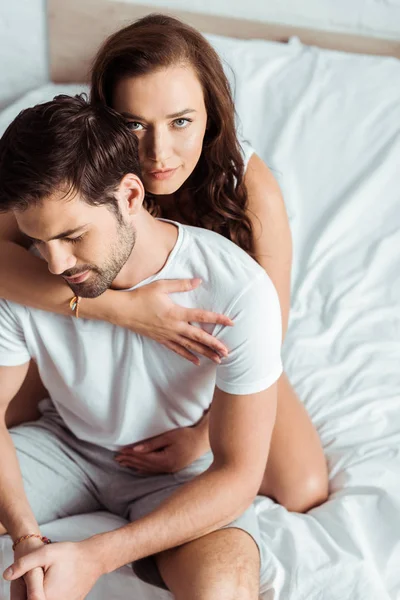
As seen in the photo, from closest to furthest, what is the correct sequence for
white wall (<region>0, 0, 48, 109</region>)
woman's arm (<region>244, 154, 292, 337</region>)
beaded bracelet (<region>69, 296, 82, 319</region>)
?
beaded bracelet (<region>69, 296, 82, 319</region>) → woman's arm (<region>244, 154, 292, 337</region>) → white wall (<region>0, 0, 48, 109</region>)

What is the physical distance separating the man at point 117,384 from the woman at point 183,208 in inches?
1.5

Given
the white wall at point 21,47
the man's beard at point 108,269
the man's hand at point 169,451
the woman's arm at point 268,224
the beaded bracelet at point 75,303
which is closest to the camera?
the man's beard at point 108,269

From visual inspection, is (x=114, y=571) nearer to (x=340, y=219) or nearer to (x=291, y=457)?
(x=291, y=457)

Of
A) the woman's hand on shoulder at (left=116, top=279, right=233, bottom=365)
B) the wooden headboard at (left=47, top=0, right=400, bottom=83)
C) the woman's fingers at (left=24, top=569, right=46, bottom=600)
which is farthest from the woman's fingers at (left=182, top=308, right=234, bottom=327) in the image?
the wooden headboard at (left=47, top=0, right=400, bottom=83)

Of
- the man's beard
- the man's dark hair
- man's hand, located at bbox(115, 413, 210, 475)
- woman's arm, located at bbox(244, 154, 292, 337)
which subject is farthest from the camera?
woman's arm, located at bbox(244, 154, 292, 337)

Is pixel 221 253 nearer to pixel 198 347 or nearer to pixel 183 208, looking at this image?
pixel 198 347

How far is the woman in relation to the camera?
1262 millimetres

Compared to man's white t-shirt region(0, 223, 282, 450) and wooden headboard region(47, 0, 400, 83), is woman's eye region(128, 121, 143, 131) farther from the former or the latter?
wooden headboard region(47, 0, 400, 83)

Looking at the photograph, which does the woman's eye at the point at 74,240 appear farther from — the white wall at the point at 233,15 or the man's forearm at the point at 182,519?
the white wall at the point at 233,15

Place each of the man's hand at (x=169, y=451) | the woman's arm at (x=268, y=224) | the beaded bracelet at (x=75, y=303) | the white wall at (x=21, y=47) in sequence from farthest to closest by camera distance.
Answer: the white wall at (x=21, y=47) < the woman's arm at (x=268, y=224) < the man's hand at (x=169, y=451) < the beaded bracelet at (x=75, y=303)

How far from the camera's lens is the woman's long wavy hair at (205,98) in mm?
1265

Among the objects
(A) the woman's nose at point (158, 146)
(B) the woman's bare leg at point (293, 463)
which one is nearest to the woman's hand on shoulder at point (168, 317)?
(A) the woman's nose at point (158, 146)

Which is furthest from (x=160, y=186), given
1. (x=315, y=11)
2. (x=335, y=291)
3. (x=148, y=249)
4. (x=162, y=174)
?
(x=315, y=11)

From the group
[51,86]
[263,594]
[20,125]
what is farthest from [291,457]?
[51,86]
